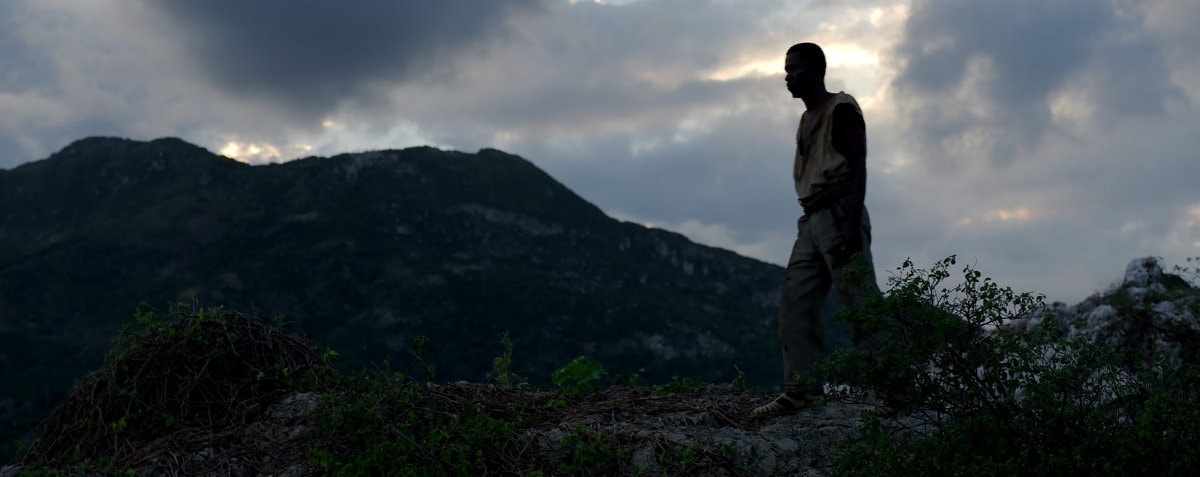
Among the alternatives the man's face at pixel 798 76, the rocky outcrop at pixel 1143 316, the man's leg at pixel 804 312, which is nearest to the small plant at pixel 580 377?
the man's leg at pixel 804 312

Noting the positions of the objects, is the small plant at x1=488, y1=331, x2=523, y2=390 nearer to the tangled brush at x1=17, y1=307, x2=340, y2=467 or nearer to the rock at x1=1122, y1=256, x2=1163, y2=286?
the tangled brush at x1=17, y1=307, x2=340, y2=467

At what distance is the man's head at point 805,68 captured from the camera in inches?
226

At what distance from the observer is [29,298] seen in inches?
3782

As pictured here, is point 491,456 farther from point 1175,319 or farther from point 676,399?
point 1175,319

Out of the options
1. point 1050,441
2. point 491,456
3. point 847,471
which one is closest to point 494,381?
point 491,456

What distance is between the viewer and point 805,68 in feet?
18.9

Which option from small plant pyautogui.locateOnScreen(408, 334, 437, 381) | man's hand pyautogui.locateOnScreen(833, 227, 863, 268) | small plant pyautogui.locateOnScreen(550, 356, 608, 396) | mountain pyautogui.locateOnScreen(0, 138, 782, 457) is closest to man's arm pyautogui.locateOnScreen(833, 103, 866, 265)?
man's hand pyautogui.locateOnScreen(833, 227, 863, 268)

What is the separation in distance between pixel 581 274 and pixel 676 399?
114m

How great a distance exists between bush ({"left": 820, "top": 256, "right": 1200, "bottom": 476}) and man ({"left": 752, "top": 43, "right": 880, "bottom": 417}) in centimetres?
122

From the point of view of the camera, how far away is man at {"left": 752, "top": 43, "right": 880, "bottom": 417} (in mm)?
5520

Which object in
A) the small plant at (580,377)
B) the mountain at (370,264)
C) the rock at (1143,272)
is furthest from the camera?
the mountain at (370,264)

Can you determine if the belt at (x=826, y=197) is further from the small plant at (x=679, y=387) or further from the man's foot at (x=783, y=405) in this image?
the small plant at (x=679, y=387)

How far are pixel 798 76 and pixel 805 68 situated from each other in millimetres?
65

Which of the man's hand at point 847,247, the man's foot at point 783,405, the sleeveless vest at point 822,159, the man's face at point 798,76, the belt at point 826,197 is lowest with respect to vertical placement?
the man's foot at point 783,405
